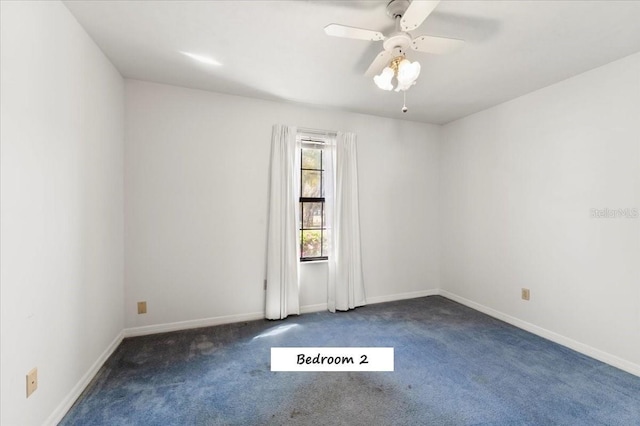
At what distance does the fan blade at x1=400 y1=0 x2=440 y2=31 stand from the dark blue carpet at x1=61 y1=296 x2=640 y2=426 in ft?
7.31

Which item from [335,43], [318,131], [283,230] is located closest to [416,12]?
[335,43]

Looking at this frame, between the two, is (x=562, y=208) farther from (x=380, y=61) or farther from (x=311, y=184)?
(x=311, y=184)

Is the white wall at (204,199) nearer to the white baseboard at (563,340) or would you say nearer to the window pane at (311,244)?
the window pane at (311,244)

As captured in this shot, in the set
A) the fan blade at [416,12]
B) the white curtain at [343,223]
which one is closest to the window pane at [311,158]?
the white curtain at [343,223]

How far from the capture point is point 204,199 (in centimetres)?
295

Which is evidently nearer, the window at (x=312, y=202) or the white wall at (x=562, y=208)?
the white wall at (x=562, y=208)

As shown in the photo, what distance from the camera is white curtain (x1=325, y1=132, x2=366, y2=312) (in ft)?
11.3

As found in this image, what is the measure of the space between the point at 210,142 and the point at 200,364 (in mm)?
2105

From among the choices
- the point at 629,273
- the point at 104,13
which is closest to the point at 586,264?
the point at 629,273

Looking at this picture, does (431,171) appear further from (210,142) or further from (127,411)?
(127,411)

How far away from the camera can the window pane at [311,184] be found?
3.48 metres

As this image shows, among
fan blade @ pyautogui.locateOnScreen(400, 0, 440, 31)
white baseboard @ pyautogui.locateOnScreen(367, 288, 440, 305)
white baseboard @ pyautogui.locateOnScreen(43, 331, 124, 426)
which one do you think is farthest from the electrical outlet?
white baseboard @ pyautogui.locateOnScreen(367, 288, 440, 305)

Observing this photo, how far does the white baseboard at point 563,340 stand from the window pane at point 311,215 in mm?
2219

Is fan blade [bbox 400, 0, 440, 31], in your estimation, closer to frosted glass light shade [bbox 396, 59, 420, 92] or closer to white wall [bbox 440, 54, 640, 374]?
frosted glass light shade [bbox 396, 59, 420, 92]
